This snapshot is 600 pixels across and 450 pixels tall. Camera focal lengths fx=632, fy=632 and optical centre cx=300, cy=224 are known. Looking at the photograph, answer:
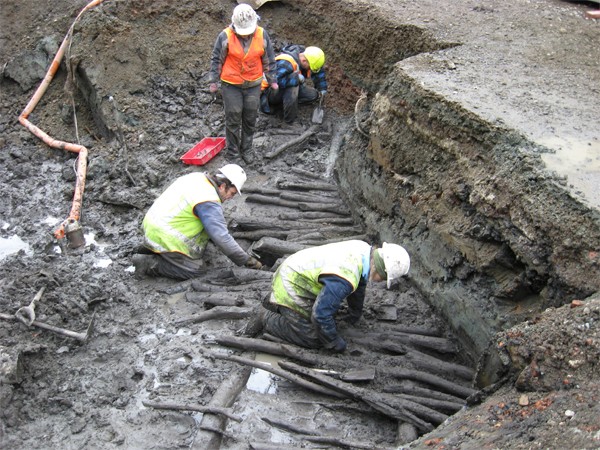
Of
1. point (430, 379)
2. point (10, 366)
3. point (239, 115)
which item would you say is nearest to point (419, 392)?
point (430, 379)

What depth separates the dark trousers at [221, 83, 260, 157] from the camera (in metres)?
8.98

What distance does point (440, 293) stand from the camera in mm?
6402

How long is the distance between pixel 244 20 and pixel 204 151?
207 cm

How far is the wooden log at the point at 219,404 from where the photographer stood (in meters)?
5.06

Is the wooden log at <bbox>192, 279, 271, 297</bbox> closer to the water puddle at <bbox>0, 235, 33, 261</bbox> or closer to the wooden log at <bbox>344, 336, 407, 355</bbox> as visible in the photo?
the wooden log at <bbox>344, 336, 407, 355</bbox>

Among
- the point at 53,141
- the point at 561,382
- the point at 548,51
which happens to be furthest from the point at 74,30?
the point at 561,382

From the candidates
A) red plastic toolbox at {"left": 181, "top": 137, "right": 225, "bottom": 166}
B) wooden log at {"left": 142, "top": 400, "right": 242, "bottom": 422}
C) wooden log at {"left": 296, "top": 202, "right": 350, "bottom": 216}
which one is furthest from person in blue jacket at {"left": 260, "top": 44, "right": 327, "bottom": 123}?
wooden log at {"left": 142, "top": 400, "right": 242, "bottom": 422}

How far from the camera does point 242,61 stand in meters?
8.65

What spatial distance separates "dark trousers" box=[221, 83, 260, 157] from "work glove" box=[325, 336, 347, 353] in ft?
14.2

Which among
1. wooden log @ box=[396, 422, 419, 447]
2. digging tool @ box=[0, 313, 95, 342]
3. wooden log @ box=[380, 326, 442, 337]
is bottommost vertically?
wooden log @ box=[380, 326, 442, 337]

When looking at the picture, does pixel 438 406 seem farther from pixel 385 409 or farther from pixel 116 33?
pixel 116 33

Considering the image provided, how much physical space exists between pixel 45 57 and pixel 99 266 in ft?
17.6

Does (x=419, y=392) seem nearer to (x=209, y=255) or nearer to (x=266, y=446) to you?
(x=266, y=446)

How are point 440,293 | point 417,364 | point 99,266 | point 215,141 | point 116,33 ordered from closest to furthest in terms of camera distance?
point 417,364 → point 440,293 → point 99,266 → point 215,141 → point 116,33
